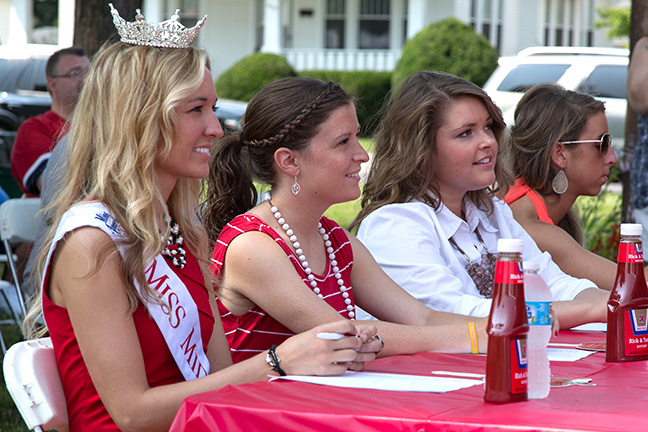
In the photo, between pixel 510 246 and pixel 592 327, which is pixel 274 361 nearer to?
pixel 510 246

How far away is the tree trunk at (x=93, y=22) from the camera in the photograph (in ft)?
19.2

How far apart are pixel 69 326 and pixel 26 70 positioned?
10688mm

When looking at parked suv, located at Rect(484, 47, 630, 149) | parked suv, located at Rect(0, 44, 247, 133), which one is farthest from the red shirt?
parked suv, located at Rect(484, 47, 630, 149)

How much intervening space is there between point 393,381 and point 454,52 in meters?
19.4

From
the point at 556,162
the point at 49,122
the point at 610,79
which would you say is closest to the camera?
the point at 556,162

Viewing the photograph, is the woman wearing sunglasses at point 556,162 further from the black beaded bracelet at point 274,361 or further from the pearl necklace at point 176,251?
the black beaded bracelet at point 274,361

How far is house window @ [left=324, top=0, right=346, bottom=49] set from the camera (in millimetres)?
25312

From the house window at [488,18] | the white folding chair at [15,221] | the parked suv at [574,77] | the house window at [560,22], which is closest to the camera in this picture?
the white folding chair at [15,221]

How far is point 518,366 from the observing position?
1.66m

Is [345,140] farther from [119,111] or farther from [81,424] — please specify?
[81,424]

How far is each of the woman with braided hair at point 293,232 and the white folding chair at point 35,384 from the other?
64 cm

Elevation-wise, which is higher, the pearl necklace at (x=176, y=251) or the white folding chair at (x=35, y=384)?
the pearl necklace at (x=176, y=251)

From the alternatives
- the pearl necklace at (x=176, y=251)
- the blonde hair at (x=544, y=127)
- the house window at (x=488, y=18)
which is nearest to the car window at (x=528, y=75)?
the blonde hair at (x=544, y=127)

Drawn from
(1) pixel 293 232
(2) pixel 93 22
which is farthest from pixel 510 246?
(2) pixel 93 22
